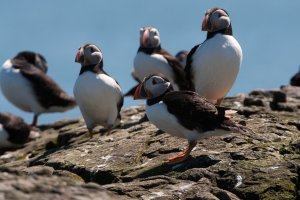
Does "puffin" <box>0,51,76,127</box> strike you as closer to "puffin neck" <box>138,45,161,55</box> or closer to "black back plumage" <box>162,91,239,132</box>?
"puffin neck" <box>138,45,161,55</box>

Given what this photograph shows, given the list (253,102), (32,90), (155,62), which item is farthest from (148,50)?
(32,90)

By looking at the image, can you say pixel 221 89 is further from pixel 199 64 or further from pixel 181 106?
pixel 181 106

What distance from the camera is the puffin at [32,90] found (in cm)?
1956

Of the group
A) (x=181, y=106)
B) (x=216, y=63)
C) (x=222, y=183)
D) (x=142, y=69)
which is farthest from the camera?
(x=142, y=69)

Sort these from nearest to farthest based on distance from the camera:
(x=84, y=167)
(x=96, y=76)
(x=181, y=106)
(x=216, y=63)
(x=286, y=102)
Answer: (x=181, y=106) < (x=84, y=167) < (x=216, y=63) < (x=96, y=76) < (x=286, y=102)

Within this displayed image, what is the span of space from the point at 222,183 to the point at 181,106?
123 centimetres

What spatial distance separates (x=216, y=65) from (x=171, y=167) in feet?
10.1

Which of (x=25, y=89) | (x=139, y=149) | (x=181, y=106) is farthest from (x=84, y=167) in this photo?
(x=25, y=89)

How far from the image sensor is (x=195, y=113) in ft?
32.4

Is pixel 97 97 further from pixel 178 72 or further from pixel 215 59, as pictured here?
pixel 178 72

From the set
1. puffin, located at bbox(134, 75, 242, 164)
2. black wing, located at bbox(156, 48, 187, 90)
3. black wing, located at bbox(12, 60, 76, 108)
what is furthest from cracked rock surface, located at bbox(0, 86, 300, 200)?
black wing, located at bbox(12, 60, 76, 108)

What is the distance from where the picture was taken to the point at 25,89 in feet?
64.2

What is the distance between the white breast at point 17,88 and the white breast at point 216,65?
24.8 ft

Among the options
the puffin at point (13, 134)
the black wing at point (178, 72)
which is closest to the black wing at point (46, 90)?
the puffin at point (13, 134)
